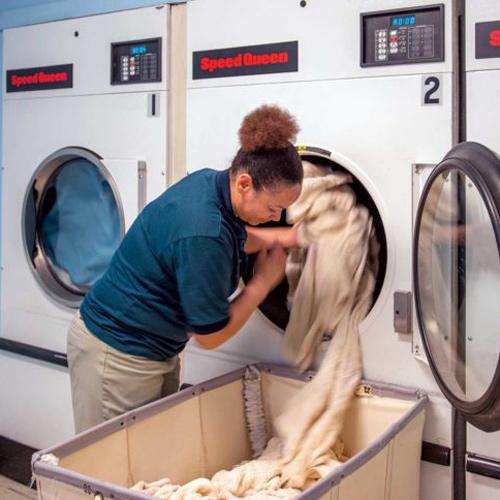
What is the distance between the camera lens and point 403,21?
1.87 m

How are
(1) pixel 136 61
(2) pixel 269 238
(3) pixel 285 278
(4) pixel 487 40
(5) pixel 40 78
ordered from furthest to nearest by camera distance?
1. (5) pixel 40 78
2. (1) pixel 136 61
3. (3) pixel 285 278
4. (2) pixel 269 238
5. (4) pixel 487 40

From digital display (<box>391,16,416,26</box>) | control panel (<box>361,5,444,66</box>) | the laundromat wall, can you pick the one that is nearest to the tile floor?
the laundromat wall

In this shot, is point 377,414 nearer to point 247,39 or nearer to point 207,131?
point 207,131

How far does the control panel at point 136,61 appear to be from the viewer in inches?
93.4

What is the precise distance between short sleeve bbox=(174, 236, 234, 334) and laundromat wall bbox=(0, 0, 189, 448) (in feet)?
3.72

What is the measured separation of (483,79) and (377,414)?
969 millimetres

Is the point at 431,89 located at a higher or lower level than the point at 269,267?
higher

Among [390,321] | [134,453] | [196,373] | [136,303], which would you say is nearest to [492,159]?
[390,321]

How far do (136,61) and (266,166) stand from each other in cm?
99

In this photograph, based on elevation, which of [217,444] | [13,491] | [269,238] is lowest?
[13,491]

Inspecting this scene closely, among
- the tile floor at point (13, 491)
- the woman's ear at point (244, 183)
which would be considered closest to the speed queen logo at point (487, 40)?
the woman's ear at point (244, 183)

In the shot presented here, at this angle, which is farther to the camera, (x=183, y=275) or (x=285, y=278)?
(x=285, y=278)

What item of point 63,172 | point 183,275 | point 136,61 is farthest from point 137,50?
point 183,275

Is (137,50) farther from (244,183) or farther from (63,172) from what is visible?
(244,183)
